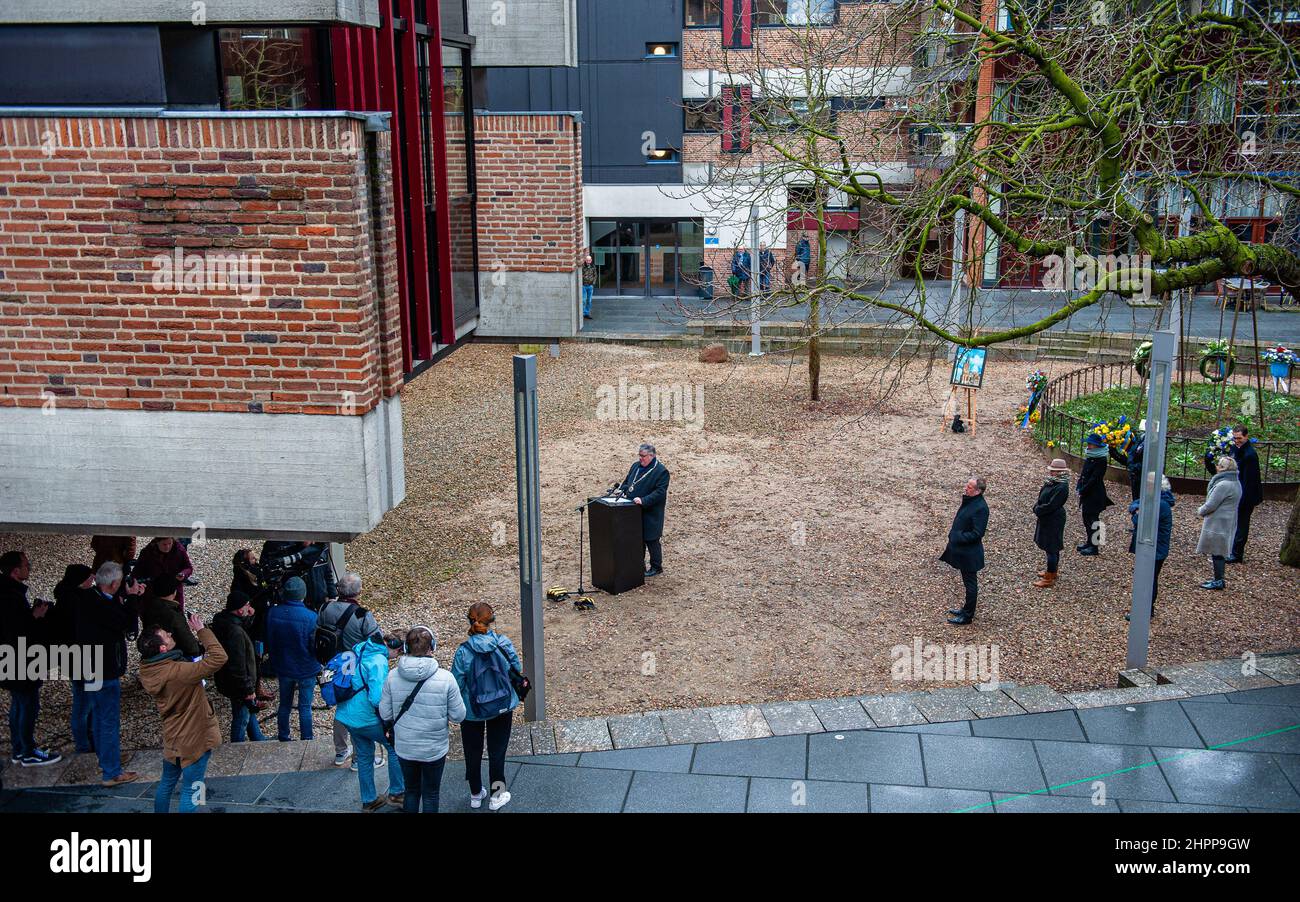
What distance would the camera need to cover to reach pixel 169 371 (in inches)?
268

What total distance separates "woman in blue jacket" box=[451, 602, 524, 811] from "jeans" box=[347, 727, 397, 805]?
0.48m

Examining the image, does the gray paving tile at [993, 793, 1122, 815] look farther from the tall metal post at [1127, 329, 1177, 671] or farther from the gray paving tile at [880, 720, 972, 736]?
the tall metal post at [1127, 329, 1177, 671]

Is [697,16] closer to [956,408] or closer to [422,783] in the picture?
[956,408]

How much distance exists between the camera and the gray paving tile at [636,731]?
8.06 metres

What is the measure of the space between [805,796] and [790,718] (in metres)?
1.12

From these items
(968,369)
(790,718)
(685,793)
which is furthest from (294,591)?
(968,369)

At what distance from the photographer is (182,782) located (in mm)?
7219

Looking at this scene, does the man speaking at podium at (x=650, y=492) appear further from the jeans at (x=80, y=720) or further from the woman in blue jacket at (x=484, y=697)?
the jeans at (x=80, y=720)

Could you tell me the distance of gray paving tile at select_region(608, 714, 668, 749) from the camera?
806cm

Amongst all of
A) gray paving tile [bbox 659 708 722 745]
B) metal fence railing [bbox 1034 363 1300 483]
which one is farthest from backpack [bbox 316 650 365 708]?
metal fence railing [bbox 1034 363 1300 483]

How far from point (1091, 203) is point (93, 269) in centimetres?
832

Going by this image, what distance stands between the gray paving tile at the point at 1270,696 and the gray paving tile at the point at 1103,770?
4.24 ft
